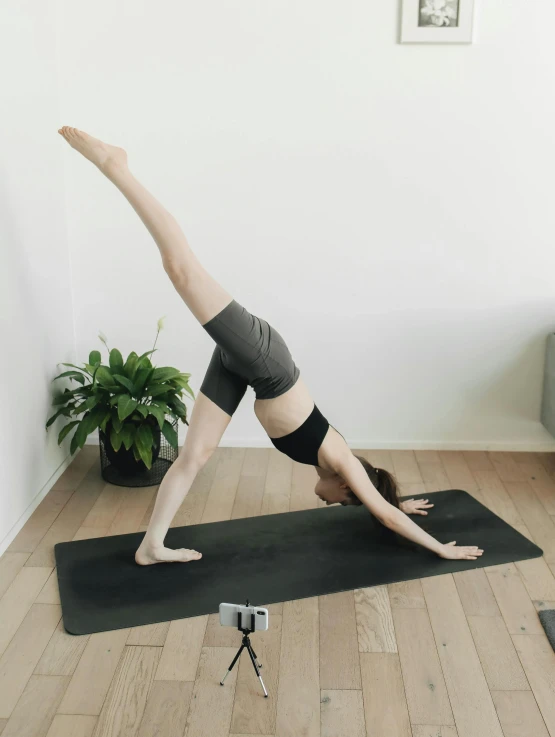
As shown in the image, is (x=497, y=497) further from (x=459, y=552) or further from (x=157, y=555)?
(x=157, y=555)

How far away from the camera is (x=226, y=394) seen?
2.61 m

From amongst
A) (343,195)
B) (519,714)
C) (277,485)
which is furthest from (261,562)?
(343,195)

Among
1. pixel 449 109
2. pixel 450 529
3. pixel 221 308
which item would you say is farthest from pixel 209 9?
pixel 450 529

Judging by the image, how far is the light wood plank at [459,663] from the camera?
194 centimetres

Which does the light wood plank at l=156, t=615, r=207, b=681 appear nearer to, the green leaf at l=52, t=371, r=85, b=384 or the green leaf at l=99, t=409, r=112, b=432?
the green leaf at l=99, t=409, r=112, b=432

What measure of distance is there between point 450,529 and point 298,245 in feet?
4.79

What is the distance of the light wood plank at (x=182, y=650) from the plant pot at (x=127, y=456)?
1.10m

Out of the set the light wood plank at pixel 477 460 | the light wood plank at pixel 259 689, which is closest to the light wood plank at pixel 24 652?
the light wood plank at pixel 259 689

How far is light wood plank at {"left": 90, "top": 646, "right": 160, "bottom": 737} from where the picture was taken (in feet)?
6.26

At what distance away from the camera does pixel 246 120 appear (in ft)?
11.3

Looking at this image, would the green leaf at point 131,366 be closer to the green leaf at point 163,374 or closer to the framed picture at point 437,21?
the green leaf at point 163,374

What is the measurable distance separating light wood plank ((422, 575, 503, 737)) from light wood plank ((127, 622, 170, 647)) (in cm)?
82

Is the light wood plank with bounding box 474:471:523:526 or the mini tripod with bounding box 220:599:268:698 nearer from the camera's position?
the mini tripod with bounding box 220:599:268:698

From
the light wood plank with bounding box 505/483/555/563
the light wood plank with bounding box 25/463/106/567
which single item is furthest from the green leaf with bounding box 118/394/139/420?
the light wood plank with bounding box 505/483/555/563
